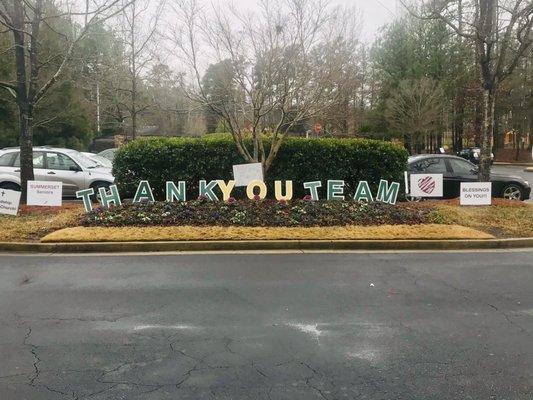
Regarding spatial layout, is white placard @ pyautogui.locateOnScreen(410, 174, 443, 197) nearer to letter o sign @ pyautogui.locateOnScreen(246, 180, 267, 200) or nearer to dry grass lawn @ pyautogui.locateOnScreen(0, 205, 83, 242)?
letter o sign @ pyautogui.locateOnScreen(246, 180, 267, 200)

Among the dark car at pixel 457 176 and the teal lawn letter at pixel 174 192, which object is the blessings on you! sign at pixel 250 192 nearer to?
the teal lawn letter at pixel 174 192

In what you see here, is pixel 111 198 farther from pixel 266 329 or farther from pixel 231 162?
pixel 266 329

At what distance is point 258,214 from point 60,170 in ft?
21.4

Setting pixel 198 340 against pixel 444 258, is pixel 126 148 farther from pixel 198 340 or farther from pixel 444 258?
pixel 198 340

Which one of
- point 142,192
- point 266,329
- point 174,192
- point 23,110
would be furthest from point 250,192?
point 266,329

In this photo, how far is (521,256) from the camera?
845 cm

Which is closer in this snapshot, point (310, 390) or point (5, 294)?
point (310, 390)

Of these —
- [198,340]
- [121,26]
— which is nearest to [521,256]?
[198,340]

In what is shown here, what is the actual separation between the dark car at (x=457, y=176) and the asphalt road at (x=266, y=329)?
6.40 meters

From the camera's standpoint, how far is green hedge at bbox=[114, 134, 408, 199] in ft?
41.8

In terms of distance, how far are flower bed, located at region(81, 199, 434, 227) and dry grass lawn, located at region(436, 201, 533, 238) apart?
528 mm

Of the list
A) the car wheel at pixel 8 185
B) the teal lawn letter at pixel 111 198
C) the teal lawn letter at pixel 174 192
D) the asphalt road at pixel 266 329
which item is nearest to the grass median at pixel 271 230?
the teal lawn letter at pixel 111 198

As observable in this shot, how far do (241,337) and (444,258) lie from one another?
464 centimetres

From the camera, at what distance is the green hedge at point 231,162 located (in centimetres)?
1273
